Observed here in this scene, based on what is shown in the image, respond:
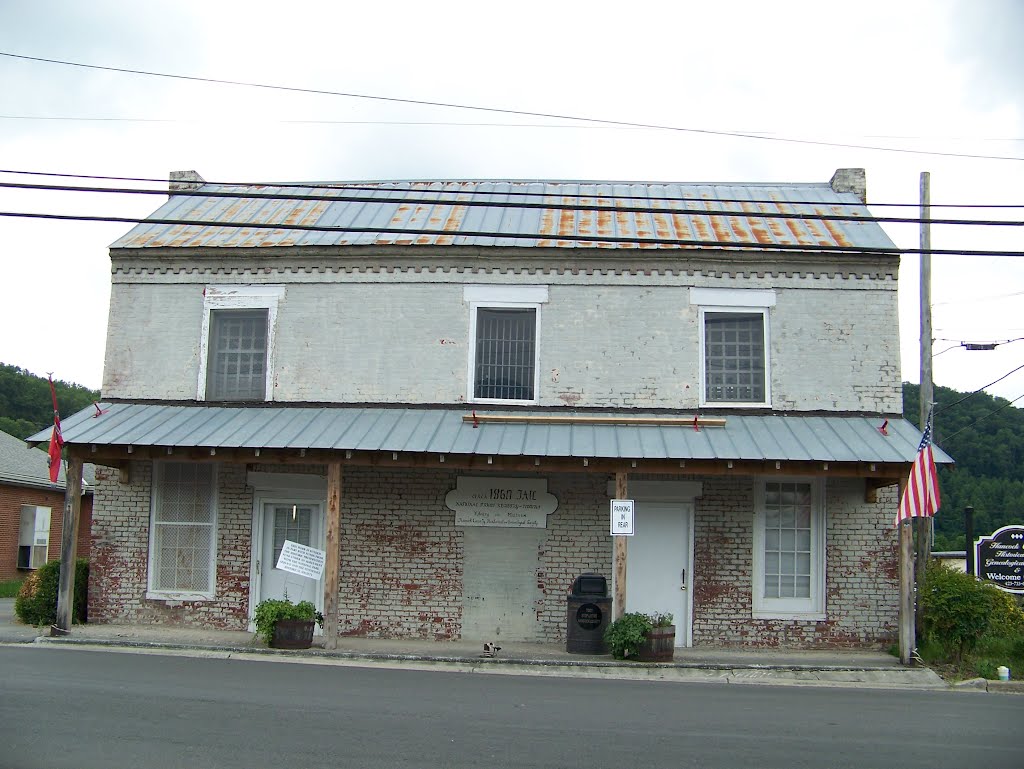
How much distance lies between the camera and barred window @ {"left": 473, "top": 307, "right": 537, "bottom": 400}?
16625mm

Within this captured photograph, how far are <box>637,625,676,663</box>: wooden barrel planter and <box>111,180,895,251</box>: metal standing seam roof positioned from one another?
6.12 metres

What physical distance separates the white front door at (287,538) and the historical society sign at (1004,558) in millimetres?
11291

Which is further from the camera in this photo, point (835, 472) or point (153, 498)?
point (153, 498)

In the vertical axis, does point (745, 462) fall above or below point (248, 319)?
below

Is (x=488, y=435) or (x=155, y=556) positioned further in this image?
(x=155, y=556)

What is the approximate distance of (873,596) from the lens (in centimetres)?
1584

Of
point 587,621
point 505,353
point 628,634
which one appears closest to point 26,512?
point 505,353

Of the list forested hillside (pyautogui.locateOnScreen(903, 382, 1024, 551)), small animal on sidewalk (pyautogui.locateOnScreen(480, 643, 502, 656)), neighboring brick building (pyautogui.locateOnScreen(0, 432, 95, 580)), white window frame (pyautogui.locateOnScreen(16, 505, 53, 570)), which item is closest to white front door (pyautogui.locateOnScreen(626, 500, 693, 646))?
small animal on sidewalk (pyautogui.locateOnScreen(480, 643, 502, 656))

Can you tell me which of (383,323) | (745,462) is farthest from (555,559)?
(383,323)

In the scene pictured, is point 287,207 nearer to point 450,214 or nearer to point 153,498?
point 450,214

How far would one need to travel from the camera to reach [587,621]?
587 inches

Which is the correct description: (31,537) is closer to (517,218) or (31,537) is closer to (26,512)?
(26,512)

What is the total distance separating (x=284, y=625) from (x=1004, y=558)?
476 inches

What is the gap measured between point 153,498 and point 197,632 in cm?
237
